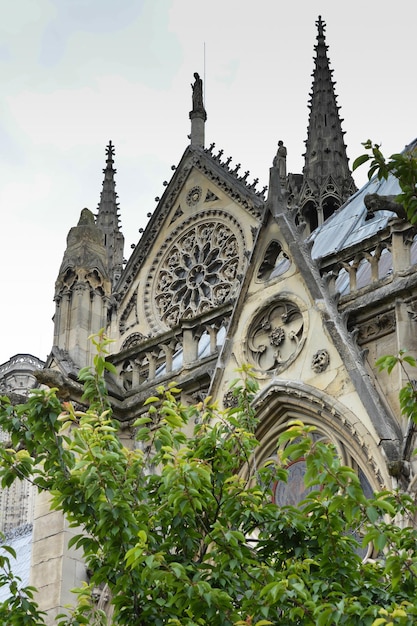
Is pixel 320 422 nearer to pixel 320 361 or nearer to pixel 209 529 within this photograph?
pixel 320 361

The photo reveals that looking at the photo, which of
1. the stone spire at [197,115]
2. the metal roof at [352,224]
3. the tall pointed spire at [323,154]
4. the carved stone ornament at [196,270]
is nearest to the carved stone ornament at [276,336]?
the metal roof at [352,224]

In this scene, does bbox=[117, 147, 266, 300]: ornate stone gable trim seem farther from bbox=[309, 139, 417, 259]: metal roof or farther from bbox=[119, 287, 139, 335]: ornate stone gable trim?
bbox=[309, 139, 417, 259]: metal roof

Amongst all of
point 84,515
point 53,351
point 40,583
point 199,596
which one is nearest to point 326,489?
point 199,596

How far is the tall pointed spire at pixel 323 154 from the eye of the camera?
32.0 m

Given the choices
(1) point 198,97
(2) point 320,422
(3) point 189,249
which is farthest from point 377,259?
(1) point 198,97

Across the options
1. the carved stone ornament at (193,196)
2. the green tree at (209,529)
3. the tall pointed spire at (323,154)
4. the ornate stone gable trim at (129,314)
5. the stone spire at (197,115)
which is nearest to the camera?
the green tree at (209,529)

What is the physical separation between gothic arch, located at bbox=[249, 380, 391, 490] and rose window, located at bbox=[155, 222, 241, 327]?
53.7 ft

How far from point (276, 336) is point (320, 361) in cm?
90

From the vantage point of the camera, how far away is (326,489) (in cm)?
1066

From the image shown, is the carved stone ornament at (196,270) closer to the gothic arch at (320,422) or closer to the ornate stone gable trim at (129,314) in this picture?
the ornate stone gable trim at (129,314)

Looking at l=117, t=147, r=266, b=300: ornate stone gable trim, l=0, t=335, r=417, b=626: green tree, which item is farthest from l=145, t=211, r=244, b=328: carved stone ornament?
l=0, t=335, r=417, b=626: green tree

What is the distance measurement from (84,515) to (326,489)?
2.03 m

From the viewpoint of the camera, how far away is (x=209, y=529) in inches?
451

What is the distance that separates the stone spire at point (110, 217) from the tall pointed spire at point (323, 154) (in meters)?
7.11
